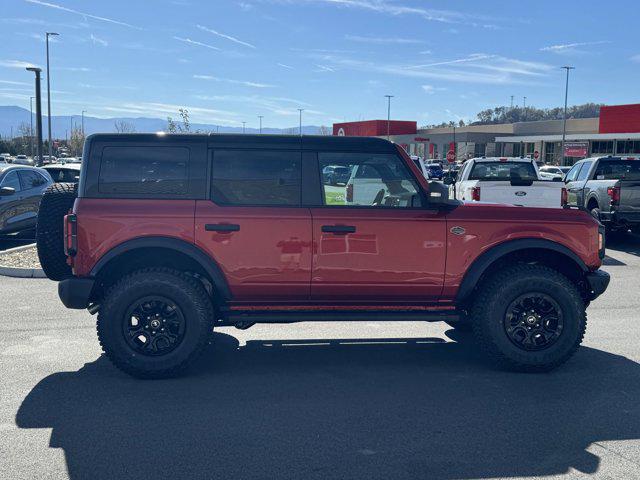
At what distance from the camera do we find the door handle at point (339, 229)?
5.72m

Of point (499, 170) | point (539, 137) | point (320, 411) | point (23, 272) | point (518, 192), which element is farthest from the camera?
point (539, 137)

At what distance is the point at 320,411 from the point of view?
16.3ft

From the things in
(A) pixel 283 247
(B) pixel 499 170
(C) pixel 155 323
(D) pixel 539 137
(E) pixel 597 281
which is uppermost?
(D) pixel 539 137

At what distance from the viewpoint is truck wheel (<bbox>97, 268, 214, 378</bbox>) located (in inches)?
221

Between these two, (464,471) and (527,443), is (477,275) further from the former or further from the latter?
(464,471)

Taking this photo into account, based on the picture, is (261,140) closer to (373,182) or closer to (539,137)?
(373,182)

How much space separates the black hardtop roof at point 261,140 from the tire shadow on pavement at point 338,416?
1927mm

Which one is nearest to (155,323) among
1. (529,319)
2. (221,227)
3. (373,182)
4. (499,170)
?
(221,227)

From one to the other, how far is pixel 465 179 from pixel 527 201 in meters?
2.78

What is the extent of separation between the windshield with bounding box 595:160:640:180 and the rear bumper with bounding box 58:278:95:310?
12.9 m

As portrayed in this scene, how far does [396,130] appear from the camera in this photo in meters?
93.6

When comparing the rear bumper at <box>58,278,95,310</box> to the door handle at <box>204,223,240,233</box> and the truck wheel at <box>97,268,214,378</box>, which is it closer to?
the truck wheel at <box>97,268,214,378</box>

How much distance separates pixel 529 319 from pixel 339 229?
184cm

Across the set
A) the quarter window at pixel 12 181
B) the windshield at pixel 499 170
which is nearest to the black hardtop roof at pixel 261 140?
the quarter window at pixel 12 181
